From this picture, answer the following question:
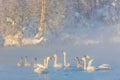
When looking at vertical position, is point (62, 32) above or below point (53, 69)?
above

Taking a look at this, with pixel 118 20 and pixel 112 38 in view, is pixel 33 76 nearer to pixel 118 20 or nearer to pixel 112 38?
pixel 112 38

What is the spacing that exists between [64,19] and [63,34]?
81.0 inches

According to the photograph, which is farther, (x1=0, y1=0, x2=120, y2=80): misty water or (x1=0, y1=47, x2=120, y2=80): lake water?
(x1=0, y1=0, x2=120, y2=80): misty water

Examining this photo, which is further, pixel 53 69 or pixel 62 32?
pixel 62 32

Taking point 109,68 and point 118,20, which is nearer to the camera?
point 109,68

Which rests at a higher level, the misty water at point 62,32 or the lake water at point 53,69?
the misty water at point 62,32

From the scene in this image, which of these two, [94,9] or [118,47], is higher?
[94,9]

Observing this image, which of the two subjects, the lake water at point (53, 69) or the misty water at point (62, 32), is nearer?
the lake water at point (53, 69)

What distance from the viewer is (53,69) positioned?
19.7 metres

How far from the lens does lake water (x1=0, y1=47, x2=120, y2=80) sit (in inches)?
705

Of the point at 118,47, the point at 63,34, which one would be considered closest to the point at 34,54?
the point at 118,47

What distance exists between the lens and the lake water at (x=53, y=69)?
17914 millimetres

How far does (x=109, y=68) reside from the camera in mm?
19703

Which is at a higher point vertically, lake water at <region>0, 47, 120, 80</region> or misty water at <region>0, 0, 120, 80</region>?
misty water at <region>0, 0, 120, 80</region>
